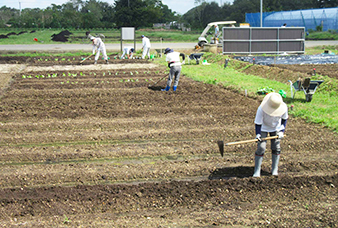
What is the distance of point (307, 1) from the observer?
2692 inches

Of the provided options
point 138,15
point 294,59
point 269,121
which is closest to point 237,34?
point 294,59

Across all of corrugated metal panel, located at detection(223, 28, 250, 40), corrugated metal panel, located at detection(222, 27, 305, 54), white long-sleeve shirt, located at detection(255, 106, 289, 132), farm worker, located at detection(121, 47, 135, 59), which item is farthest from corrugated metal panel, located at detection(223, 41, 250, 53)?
white long-sleeve shirt, located at detection(255, 106, 289, 132)

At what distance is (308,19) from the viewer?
165ft

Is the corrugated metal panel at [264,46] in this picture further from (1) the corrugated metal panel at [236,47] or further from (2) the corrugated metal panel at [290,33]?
(2) the corrugated metal panel at [290,33]

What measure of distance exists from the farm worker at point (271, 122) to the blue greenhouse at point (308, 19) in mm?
46474

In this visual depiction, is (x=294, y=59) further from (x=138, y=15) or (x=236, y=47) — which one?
(x=138, y=15)

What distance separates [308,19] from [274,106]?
48.8 metres

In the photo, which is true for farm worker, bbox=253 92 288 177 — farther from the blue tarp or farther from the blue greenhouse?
the blue greenhouse

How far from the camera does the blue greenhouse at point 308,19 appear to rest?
4838 centimetres

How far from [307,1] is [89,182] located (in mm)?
70712

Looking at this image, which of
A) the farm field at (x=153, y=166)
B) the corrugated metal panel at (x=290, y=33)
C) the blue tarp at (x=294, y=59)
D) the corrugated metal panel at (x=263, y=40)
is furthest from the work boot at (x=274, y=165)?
the corrugated metal panel at (x=290, y=33)

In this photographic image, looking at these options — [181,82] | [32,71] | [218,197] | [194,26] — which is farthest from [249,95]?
[194,26]

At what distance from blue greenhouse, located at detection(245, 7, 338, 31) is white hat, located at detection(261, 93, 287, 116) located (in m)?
46.6

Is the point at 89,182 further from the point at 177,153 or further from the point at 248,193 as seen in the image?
the point at 248,193
